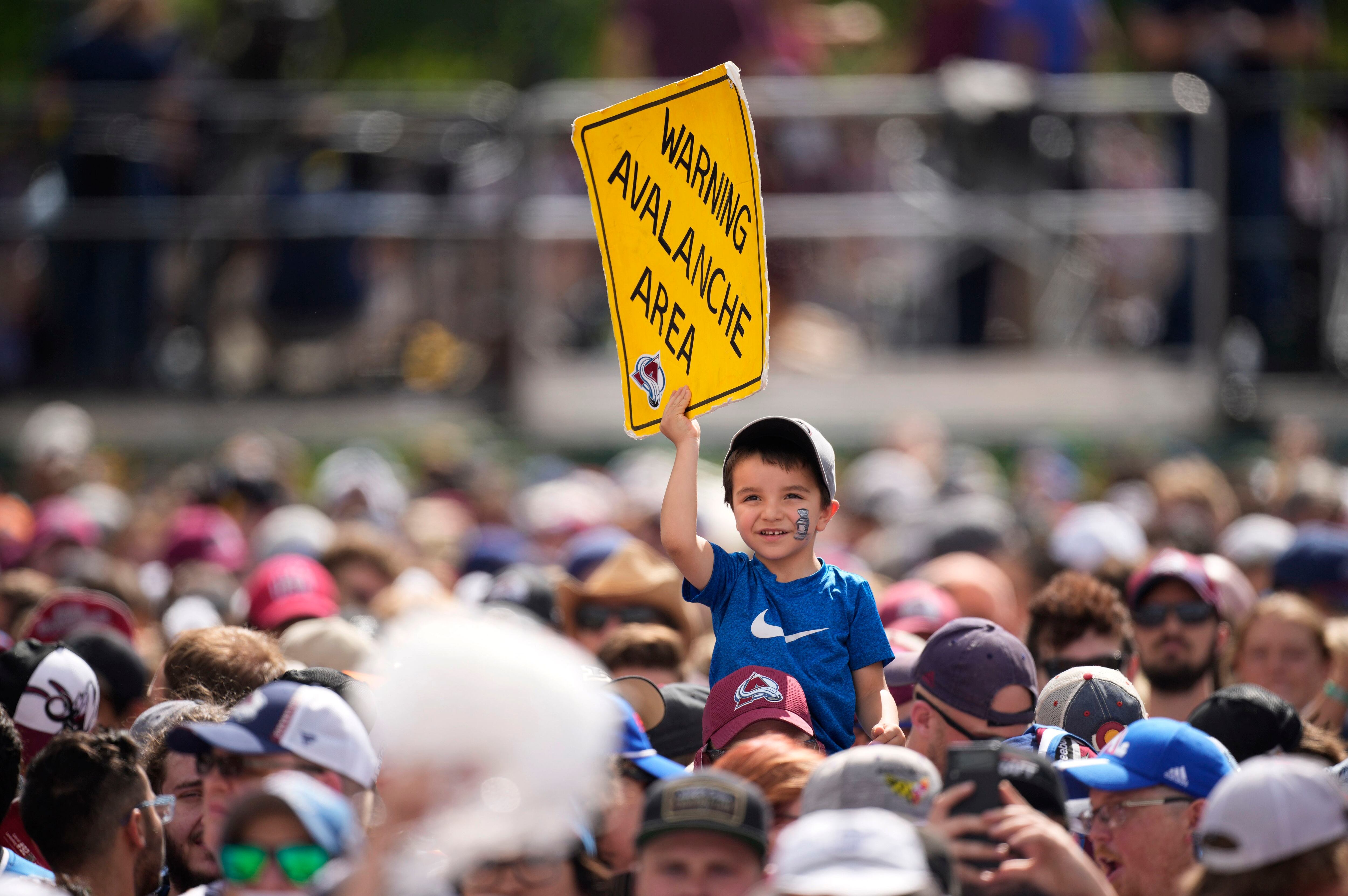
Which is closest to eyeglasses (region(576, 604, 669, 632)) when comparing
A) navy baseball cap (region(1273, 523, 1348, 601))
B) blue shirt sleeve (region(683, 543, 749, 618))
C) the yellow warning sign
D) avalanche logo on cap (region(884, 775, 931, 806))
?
the yellow warning sign

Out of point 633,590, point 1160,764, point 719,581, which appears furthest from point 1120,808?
point 633,590

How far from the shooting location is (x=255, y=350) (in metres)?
12.8

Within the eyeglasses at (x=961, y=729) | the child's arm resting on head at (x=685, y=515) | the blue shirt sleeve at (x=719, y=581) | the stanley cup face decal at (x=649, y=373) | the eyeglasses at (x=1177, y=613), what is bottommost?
the eyeglasses at (x=1177, y=613)

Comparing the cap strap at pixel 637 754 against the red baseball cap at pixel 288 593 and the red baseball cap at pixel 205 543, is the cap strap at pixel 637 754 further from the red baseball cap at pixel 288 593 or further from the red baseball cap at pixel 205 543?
the red baseball cap at pixel 205 543

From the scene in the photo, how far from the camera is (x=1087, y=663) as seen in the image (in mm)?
6074

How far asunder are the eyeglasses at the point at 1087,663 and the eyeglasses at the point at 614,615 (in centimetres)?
154

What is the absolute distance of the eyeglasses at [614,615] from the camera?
6.92 meters

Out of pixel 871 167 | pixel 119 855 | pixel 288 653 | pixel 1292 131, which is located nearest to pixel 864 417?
pixel 871 167

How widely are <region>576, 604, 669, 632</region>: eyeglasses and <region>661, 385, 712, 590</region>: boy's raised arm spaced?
219cm

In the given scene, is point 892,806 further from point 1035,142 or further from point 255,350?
point 255,350

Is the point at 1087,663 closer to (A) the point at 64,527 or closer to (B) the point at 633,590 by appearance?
(B) the point at 633,590

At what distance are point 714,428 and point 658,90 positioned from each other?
7082 millimetres

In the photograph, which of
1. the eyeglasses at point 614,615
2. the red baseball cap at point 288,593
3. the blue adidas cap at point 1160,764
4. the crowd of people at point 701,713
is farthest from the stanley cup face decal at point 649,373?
the red baseball cap at point 288,593

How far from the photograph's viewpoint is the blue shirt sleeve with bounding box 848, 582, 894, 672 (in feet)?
15.3
